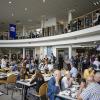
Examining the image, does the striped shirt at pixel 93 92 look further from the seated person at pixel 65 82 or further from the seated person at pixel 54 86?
the seated person at pixel 65 82

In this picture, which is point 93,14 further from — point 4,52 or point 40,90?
point 4,52

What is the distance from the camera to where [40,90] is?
627cm

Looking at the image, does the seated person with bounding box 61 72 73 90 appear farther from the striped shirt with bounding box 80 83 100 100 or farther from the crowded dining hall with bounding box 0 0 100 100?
the striped shirt with bounding box 80 83 100 100

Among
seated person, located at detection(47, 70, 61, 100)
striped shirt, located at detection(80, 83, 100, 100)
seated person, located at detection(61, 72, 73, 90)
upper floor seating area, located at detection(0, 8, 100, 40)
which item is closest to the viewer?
striped shirt, located at detection(80, 83, 100, 100)

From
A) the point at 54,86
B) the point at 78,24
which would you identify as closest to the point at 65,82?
the point at 54,86

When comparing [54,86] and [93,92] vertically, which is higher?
[93,92]

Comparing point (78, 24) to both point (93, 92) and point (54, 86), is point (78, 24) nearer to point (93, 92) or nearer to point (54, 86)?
point (54, 86)

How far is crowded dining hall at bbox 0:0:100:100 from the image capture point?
560 cm

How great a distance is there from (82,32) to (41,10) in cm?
696

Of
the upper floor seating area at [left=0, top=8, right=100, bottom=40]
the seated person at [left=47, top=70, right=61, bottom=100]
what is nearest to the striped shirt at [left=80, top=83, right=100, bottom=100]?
the seated person at [left=47, top=70, right=61, bottom=100]

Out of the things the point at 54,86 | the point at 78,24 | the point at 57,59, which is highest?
the point at 78,24

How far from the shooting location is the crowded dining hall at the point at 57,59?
5.60 m

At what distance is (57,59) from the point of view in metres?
20.3

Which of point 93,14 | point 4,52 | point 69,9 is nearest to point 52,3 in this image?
point 69,9
